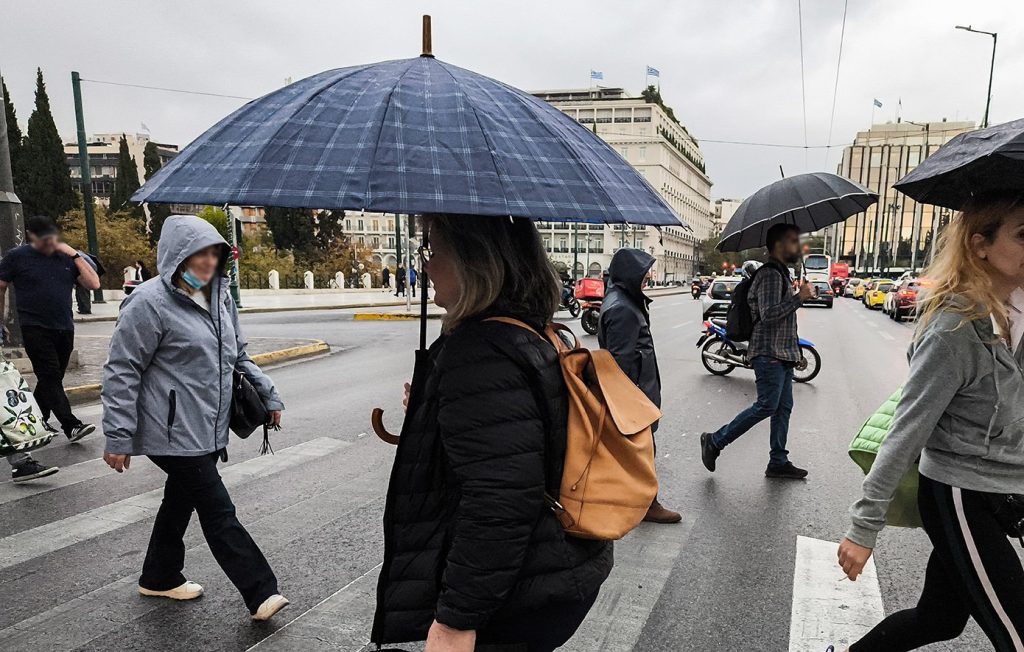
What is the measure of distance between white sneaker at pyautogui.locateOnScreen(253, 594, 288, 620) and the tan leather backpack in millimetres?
2133

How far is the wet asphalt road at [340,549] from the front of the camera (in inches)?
114

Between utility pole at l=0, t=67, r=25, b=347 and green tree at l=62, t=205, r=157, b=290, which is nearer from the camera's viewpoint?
utility pole at l=0, t=67, r=25, b=347

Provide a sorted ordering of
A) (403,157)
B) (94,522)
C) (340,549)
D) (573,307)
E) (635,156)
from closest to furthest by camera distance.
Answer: (403,157)
(340,549)
(94,522)
(573,307)
(635,156)

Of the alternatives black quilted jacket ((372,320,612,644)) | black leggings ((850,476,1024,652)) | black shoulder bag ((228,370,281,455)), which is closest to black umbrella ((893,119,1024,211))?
black leggings ((850,476,1024,652))

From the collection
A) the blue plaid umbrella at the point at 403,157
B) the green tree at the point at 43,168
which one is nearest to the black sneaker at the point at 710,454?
the blue plaid umbrella at the point at 403,157

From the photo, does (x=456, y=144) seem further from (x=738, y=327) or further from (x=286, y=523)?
(x=738, y=327)

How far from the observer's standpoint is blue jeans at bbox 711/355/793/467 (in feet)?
16.0

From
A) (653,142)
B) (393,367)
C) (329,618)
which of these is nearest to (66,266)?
(329,618)

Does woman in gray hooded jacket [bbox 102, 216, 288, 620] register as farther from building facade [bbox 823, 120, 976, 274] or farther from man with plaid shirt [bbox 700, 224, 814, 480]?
building facade [bbox 823, 120, 976, 274]

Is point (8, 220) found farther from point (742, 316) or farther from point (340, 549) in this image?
point (742, 316)

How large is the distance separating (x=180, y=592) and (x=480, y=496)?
8.46ft

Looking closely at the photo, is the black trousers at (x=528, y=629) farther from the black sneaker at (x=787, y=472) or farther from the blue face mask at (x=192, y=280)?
the black sneaker at (x=787, y=472)

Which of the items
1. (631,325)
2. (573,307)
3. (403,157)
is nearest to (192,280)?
(403,157)

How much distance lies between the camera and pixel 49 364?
5.71m
